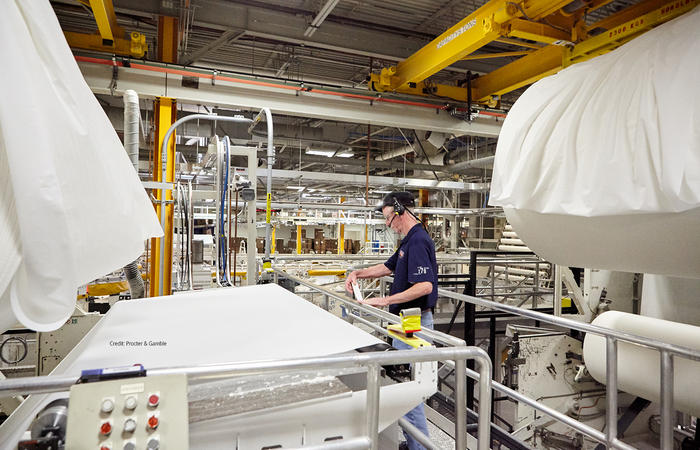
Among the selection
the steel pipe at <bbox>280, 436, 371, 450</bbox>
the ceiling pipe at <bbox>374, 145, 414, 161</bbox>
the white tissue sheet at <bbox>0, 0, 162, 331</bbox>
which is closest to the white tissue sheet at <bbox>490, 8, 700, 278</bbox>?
the steel pipe at <bbox>280, 436, 371, 450</bbox>

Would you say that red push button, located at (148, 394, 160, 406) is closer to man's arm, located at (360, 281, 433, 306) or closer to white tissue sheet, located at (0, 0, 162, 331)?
white tissue sheet, located at (0, 0, 162, 331)

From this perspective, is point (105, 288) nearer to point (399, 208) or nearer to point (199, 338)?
point (399, 208)

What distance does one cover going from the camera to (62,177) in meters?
1.06

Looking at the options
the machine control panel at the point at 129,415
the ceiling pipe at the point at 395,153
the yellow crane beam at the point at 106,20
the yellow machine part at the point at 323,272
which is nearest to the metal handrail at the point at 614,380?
the machine control panel at the point at 129,415

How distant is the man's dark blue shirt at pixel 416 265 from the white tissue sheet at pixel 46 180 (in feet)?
6.85

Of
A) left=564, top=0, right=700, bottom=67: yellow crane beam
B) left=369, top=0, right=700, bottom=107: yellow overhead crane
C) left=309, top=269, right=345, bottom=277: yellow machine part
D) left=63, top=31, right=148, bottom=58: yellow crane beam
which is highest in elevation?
left=63, top=31, right=148, bottom=58: yellow crane beam

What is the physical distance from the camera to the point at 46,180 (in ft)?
3.19

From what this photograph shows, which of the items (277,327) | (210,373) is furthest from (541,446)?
(210,373)

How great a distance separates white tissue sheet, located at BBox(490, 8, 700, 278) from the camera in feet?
5.02

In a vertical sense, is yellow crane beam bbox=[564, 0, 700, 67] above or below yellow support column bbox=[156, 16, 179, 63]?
below

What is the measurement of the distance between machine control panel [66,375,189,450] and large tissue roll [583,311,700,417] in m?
2.79

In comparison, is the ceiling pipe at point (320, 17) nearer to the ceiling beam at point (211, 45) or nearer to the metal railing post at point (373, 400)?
the ceiling beam at point (211, 45)

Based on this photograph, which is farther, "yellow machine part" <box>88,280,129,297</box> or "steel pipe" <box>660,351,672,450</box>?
"yellow machine part" <box>88,280,129,297</box>

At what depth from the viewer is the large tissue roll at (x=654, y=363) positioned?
2.53 metres
